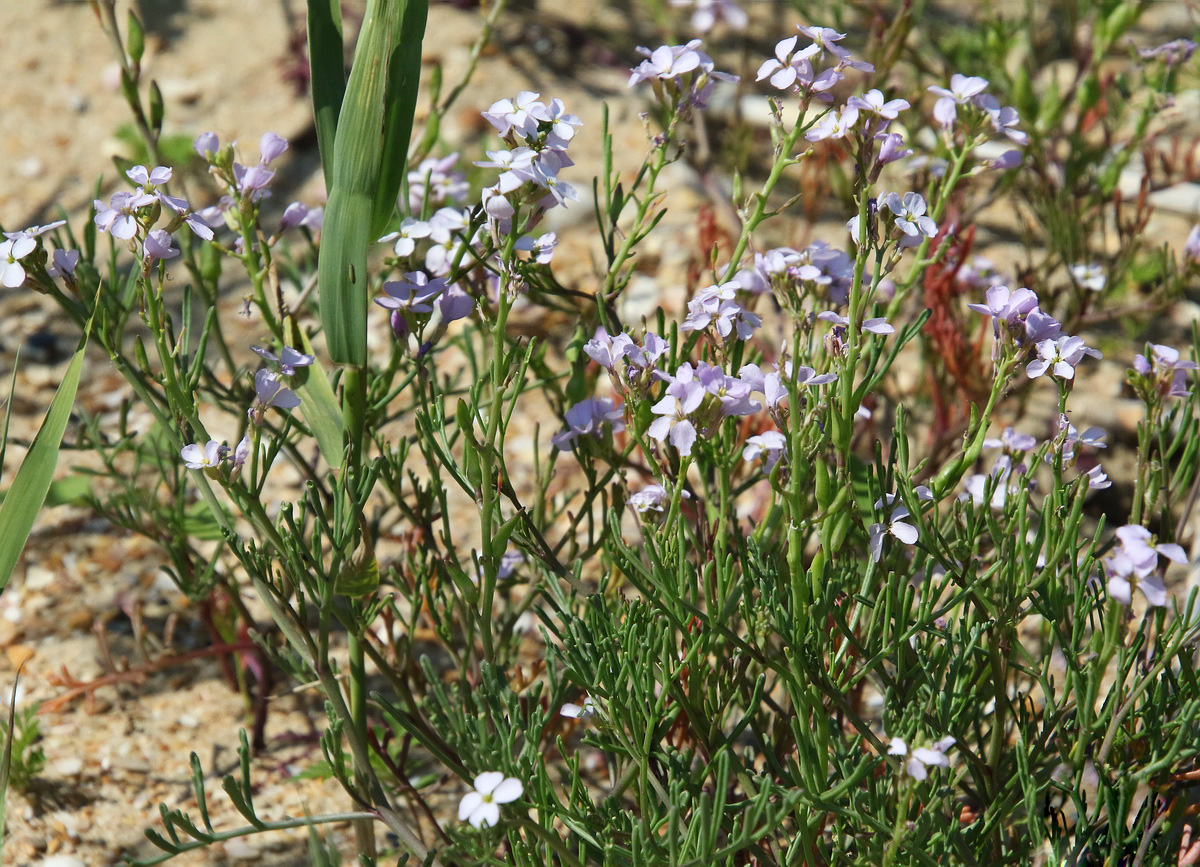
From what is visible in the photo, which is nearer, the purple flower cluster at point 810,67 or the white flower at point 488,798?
the white flower at point 488,798

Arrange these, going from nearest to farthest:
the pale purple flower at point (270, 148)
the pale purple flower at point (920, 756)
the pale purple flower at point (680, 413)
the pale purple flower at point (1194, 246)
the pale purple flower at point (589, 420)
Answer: the pale purple flower at point (920, 756) → the pale purple flower at point (680, 413) → the pale purple flower at point (589, 420) → the pale purple flower at point (270, 148) → the pale purple flower at point (1194, 246)

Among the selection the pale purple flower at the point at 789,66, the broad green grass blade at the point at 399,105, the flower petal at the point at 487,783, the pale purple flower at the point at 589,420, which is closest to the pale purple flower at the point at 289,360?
the broad green grass blade at the point at 399,105

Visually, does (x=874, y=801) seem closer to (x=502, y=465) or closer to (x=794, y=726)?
(x=794, y=726)

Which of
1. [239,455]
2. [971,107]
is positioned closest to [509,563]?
[239,455]

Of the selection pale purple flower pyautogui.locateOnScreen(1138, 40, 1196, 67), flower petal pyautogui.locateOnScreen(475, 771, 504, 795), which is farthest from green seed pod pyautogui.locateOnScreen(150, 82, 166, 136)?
pale purple flower pyautogui.locateOnScreen(1138, 40, 1196, 67)

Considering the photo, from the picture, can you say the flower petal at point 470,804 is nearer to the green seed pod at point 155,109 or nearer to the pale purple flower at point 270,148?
the pale purple flower at point 270,148

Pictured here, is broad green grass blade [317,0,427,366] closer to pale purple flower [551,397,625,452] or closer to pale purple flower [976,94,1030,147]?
pale purple flower [551,397,625,452]

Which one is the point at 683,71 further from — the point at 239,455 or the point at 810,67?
the point at 239,455
